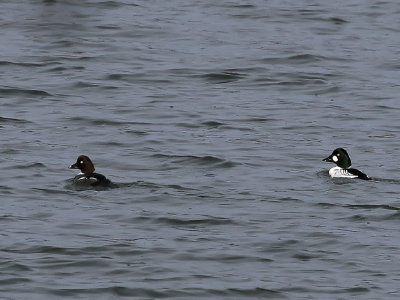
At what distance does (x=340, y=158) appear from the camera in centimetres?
1886

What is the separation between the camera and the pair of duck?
1747 cm

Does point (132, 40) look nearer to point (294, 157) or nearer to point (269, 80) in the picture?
point (269, 80)

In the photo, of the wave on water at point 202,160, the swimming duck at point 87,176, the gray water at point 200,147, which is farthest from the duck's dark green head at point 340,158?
the swimming duck at point 87,176

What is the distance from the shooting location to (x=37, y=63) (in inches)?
1041

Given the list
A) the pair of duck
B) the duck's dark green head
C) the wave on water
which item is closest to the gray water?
the wave on water

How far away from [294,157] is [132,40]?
32.7ft

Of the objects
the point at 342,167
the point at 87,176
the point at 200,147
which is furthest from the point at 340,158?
the point at 87,176

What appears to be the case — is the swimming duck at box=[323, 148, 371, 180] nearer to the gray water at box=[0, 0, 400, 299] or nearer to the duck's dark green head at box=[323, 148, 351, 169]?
the duck's dark green head at box=[323, 148, 351, 169]

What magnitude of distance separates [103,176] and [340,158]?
339 cm

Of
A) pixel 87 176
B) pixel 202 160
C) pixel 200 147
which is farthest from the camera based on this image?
pixel 200 147

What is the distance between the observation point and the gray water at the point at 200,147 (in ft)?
47.1

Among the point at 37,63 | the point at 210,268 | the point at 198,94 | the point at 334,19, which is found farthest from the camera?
the point at 334,19

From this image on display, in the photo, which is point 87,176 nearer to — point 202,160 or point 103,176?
point 103,176

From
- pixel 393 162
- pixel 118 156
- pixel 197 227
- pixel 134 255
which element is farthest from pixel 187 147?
pixel 134 255
